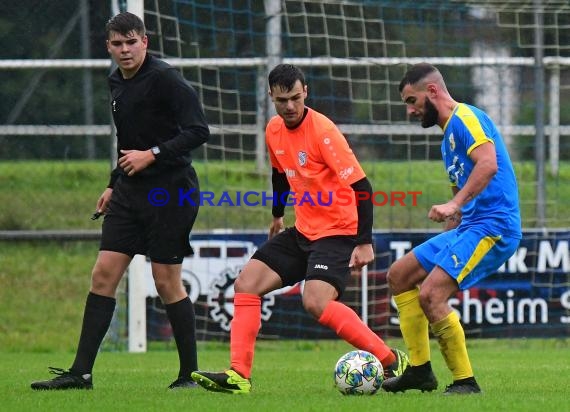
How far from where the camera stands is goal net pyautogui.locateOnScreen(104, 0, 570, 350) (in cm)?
1162

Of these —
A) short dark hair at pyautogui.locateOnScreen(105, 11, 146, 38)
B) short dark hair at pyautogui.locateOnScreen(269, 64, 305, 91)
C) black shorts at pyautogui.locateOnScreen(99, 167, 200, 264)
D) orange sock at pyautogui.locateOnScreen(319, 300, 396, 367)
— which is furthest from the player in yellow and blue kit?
short dark hair at pyautogui.locateOnScreen(105, 11, 146, 38)

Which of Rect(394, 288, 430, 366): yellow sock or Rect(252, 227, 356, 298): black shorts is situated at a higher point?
Rect(252, 227, 356, 298): black shorts

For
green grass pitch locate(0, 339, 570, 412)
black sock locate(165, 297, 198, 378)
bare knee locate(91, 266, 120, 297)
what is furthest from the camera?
black sock locate(165, 297, 198, 378)

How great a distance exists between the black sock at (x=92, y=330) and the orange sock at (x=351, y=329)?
4.10 ft

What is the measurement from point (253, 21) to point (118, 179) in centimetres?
469

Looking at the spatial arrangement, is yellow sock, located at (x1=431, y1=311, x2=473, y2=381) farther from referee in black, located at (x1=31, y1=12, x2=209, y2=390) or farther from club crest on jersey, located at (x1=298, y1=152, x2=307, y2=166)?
referee in black, located at (x1=31, y1=12, x2=209, y2=390)

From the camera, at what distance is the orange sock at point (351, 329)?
24.4 ft

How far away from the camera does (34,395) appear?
7.14 metres

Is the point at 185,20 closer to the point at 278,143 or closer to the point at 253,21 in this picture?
the point at 253,21

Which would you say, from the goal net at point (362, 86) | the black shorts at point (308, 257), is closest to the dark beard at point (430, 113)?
the black shorts at point (308, 257)

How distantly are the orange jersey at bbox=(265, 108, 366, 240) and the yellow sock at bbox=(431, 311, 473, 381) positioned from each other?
844 millimetres

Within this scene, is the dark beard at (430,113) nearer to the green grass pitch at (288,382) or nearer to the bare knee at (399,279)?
the bare knee at (399,279)

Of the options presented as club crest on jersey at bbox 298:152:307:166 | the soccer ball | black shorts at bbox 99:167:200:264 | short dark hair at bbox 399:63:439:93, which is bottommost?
the soccer ball

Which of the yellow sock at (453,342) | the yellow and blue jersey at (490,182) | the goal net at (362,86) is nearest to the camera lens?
the yellow and blue jersey at (490,182)
